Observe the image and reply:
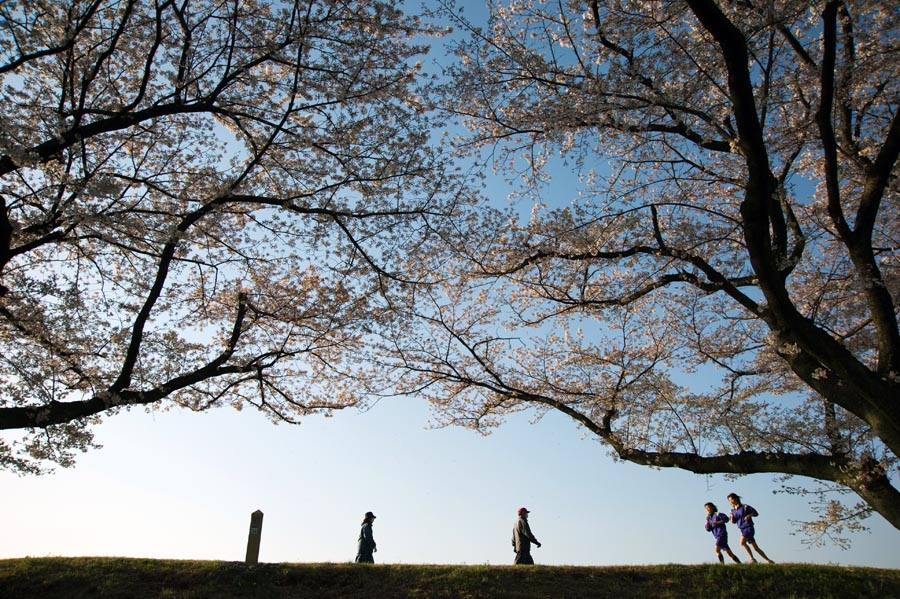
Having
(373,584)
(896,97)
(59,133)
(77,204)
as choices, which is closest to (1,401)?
(77,204)

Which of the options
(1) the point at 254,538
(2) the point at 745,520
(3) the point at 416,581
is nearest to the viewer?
(3) the point at 416,581

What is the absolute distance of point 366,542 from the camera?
39.6 ft

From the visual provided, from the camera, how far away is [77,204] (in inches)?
299

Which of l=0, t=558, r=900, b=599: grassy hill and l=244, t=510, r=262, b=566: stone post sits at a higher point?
l=244, t=510, r=262, b=566: stone post

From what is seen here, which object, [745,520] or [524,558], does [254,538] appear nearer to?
[524,558]

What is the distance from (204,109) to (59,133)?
1.72 m

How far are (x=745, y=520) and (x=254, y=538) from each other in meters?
9.58

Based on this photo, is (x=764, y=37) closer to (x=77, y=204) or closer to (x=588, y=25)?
(x=588, y=25)

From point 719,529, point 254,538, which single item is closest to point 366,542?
point 254,538

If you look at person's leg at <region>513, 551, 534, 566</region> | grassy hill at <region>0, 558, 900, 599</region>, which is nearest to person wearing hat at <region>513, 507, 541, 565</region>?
person's leg at <region>513, 551, 534, 566</region>

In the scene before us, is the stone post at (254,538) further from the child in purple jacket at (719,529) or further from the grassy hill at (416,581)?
the child in purple jacket at (719,529)

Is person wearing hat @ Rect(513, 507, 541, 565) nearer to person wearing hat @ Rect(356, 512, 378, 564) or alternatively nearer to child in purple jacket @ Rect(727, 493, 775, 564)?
person wearing hat @ Rect(356, 512, 378, 564)

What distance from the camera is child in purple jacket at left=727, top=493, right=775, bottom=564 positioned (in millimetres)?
11211

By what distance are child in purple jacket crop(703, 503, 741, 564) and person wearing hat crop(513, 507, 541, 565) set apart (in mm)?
3711
